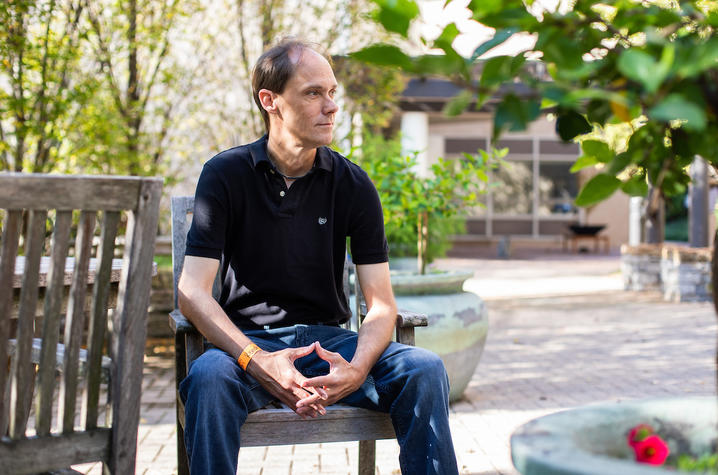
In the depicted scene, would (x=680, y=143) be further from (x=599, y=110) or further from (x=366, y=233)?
(x=366, y=233)

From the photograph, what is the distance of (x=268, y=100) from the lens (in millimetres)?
2672

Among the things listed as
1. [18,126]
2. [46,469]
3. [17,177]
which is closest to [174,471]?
[46,469]

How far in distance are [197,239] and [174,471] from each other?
135cm

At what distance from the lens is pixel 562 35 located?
112 cm

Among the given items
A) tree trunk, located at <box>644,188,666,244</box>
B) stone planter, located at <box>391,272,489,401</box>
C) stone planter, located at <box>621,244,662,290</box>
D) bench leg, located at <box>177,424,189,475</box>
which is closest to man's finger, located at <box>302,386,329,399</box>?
bench leg, located at <box>177,424,189,475</box>

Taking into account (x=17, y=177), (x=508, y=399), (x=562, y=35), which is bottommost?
(x=508, y=399)

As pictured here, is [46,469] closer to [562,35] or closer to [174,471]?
[562,35]

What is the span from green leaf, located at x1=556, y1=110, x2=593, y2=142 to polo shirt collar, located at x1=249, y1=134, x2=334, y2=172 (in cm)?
128

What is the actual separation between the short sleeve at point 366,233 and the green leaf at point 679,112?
169cm

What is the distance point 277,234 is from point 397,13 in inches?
60.7

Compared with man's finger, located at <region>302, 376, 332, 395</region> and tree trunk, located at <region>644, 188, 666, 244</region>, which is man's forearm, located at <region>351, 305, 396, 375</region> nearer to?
man's finger, located at <region>302, 376, 332, 395</region>

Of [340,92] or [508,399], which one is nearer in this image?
[508,399]

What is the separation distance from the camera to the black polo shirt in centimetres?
252

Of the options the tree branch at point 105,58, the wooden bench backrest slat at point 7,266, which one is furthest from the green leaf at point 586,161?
the tree branch at point 105,58
